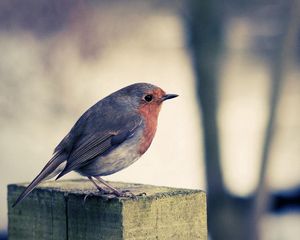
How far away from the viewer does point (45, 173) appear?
3.29 meters

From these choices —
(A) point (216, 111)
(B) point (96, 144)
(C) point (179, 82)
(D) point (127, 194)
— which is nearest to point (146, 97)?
(B) point (96, 144)

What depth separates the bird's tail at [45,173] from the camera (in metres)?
2.89

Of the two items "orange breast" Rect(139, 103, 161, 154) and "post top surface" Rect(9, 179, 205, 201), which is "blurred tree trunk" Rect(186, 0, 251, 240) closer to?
"orange breast" Rect(139, 103, 161, 154)

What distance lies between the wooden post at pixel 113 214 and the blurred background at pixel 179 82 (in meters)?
3.60

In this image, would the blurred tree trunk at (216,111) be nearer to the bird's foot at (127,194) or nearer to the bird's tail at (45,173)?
the bird's tail at (45,173)

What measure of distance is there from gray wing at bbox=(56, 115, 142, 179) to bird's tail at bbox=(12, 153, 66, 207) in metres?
0.04

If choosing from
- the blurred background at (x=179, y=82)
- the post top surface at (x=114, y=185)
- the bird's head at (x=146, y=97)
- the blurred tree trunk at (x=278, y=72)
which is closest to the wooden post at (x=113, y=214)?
the post top surface at (x=114, y=185)

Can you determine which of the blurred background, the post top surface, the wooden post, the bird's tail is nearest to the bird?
the bird's tail

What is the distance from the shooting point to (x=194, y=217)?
273 cm

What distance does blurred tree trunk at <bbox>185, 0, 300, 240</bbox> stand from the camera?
693 centimetres

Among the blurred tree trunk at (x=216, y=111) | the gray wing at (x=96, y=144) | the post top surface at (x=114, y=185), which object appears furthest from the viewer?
the blurred tree trunk at (x=216, y=111)

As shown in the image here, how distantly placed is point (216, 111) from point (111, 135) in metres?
3.41

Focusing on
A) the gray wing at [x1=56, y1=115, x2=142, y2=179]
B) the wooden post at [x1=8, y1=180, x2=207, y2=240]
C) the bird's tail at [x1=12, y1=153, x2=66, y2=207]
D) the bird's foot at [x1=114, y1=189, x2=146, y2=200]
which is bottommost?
the wooden post at [x1=8, y1=180, x2=207, y2=240]

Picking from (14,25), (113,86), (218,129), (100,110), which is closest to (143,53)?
(113,86)
